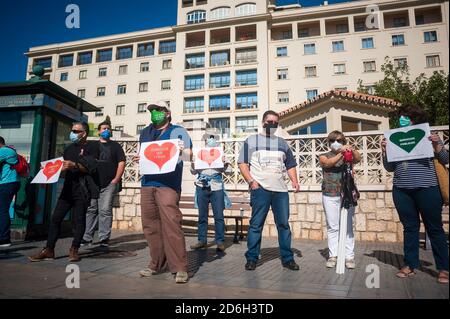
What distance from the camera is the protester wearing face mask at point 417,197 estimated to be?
3354 millimetres

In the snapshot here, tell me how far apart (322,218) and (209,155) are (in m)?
3.28

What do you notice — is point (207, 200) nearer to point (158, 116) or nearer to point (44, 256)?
point (158, 116)

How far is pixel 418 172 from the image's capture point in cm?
355

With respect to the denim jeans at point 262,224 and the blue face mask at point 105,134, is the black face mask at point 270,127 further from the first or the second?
the blue face mask at point 105,134

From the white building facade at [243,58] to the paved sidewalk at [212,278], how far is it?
28021 millimetres

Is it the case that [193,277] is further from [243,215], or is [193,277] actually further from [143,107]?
[143,107]

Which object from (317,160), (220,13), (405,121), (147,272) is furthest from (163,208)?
(220,13)

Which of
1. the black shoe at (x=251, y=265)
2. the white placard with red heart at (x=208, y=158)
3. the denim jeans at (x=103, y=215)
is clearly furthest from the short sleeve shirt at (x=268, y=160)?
the denim jeans at (x=103, y=215)

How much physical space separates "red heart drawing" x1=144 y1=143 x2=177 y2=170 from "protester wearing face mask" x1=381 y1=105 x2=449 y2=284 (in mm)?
2677

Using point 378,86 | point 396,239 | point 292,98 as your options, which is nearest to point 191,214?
point 396,239

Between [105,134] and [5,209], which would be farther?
[105,134]

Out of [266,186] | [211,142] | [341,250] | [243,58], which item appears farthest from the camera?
[243,58]

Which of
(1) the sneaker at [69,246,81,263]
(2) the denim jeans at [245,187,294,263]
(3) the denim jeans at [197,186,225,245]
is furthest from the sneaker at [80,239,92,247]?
(2) the denim jeans at [245,187,294,263]
